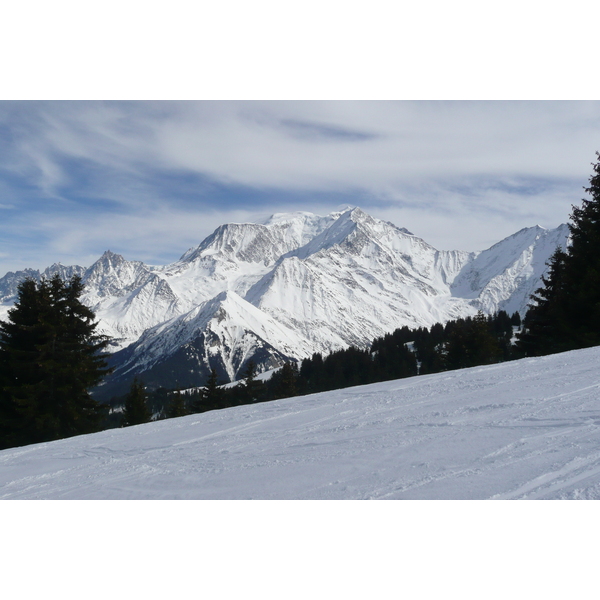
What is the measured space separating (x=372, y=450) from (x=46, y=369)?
1827 centimetres

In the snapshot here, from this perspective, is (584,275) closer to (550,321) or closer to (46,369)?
(550,321)

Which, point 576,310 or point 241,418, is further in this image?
point 576,310

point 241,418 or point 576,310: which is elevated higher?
point 576,310

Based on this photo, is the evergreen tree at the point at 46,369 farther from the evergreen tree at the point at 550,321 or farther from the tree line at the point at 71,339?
the evergreen tree at the point at 550,321

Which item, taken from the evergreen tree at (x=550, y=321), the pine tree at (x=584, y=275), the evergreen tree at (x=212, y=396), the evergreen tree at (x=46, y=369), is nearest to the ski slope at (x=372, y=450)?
the pine tree at (x=584, y=275)

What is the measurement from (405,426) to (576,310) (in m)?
14.7

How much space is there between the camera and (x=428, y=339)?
8962cm

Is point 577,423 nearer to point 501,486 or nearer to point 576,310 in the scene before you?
point 501,486

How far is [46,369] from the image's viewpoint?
2042 cm

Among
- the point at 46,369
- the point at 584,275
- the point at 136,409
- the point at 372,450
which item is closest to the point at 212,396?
the point at 136,409

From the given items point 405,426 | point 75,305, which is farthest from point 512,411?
point 75,305

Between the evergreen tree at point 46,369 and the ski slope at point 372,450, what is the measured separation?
36.3 feet

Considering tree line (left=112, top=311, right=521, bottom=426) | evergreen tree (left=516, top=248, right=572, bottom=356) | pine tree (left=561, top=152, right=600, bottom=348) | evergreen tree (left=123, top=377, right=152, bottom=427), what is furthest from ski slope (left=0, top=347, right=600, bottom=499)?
evergreen tree (left=123, top=377, right=152, bottom=427)

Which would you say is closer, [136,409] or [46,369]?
[46,369]
